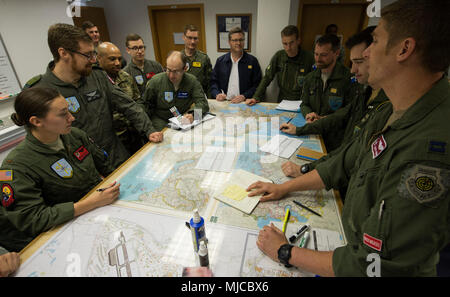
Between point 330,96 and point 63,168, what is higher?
point 330,96

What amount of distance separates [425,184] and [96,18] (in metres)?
6.10

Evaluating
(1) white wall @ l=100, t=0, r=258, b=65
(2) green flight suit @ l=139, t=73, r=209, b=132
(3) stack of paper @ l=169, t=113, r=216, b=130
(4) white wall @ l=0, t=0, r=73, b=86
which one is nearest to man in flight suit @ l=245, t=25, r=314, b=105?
(2) green flight suit @ l=139, t=73, r=209, b=132

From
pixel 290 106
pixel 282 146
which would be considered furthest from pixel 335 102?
pixel 282 146

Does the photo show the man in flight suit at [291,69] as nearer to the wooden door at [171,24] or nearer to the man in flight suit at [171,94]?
the man in flight suit at [171,94]

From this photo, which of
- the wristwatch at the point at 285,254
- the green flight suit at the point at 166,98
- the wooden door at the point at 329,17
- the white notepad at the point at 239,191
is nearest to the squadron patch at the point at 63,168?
the white notepad at the point at 239,191

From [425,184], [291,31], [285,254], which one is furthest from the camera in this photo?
[291,31]

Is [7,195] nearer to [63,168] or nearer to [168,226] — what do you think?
[63,168]

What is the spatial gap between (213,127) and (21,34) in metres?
2.58

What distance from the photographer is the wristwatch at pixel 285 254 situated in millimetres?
914

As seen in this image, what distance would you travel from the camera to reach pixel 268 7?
11.1ft

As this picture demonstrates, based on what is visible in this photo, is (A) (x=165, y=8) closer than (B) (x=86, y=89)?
No

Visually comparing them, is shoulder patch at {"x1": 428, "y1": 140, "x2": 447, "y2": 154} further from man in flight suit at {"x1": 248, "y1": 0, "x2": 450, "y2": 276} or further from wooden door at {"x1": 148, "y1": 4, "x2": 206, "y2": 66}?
wooden door at {"x1": 148, "y1": 4, "x2": 206, "y2": 66}

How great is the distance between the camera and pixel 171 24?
5238 millimetres
